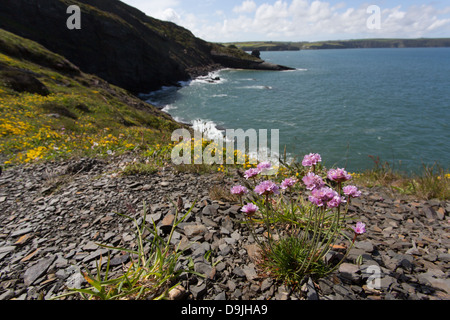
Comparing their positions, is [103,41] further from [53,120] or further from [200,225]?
[200,225]

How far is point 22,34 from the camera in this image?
41.4 meters

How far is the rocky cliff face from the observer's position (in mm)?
44438

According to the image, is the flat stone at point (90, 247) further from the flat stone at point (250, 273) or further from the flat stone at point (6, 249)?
the flat stone at point (250, 273)

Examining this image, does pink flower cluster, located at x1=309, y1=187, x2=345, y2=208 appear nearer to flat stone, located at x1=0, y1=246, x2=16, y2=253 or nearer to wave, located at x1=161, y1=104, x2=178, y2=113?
flat stone, located at x1=0, y1=246, x2=16, y2=253

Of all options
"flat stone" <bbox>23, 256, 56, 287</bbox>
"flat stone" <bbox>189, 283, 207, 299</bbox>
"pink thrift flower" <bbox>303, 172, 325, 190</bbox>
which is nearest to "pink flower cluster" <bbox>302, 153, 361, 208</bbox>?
"pink thrift flower" <bbox>303, 172, 325, 190</bbox>

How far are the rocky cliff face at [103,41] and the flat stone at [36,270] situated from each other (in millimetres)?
55776

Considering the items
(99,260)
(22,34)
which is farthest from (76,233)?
(22,34)

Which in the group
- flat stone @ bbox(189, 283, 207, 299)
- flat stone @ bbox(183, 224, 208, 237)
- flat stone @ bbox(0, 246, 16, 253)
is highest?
flat stone @ bbox(183, 224, 208, 237)

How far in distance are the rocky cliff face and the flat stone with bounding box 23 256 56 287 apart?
Result: 183ft

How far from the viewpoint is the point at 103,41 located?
5244cm

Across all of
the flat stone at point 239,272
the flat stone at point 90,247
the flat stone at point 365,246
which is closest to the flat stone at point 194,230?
the flat stone at point 239,272
